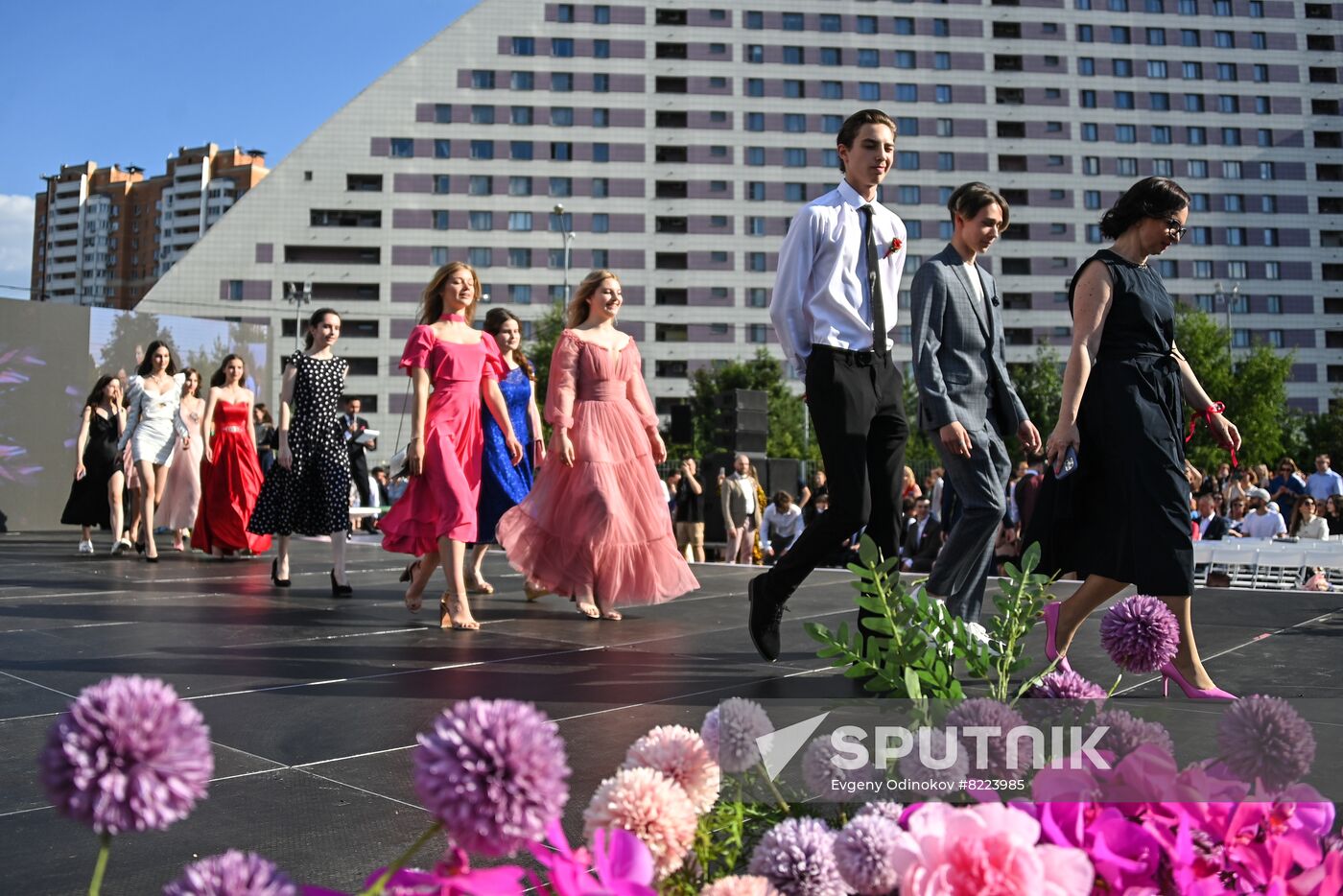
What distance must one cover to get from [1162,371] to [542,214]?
7535cm

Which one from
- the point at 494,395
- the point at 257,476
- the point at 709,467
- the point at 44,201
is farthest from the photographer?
the point at 44,201

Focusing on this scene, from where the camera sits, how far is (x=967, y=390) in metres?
4.86

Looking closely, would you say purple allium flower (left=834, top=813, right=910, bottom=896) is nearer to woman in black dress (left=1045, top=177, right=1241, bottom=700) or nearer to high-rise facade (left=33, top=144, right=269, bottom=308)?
woman in black dress (left=1045, top=177, right=1241, bottom=700)

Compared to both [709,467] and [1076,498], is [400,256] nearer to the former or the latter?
[709,467]

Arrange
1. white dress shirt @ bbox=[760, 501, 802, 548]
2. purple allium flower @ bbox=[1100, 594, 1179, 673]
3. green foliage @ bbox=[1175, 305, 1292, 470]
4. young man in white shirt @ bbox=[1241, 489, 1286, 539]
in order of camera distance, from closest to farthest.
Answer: purple allium flower @ bbox=[1100, 594, 1179, 673] → young man in white shirt @ bbox=[1241, 489, 1286, 539] → white dress shirt @ bbox=[760, 501, 802, 548] → green foliage @ bbox=[1175, 305, 1292, 470]

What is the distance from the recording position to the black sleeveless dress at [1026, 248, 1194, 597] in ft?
13.2

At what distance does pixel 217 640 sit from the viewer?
18.4ft

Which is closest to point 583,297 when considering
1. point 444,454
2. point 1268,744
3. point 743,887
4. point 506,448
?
point 444,454

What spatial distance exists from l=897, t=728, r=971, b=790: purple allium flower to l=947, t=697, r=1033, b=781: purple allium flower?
1 cm

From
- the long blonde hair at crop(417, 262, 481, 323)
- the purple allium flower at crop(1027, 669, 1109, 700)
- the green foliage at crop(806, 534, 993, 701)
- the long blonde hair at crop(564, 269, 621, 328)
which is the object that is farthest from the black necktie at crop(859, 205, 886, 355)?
the purple allium flower at crop(1027, 669, 1109, 700)

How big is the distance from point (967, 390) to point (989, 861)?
4.28 metres

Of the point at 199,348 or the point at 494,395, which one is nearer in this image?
the point at 494,395

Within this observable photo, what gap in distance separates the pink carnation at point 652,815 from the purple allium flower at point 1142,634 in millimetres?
903

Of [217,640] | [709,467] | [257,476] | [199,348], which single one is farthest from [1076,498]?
[199,348]
